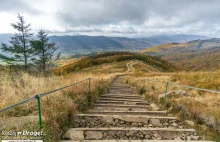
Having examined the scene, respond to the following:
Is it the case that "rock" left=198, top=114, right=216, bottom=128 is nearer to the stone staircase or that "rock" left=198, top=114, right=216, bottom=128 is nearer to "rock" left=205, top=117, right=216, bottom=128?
"rock" left=205, top=117, right=216, bottom=128

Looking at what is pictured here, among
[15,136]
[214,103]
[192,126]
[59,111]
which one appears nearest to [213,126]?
[192,126]

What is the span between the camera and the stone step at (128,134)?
3465 millimetres

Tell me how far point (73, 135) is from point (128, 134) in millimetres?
1339

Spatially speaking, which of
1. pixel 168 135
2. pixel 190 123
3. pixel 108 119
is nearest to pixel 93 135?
pixel 108 119

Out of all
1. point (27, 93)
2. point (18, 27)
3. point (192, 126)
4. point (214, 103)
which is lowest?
point (192, 126)

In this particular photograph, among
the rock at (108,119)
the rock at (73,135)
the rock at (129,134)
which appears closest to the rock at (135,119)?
the rock at (108,119)

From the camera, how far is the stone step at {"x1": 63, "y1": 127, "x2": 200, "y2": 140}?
3.46m

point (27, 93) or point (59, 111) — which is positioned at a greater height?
point (27, 93)

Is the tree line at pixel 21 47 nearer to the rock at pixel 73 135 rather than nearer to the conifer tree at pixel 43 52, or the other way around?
the conifer tree at pixel 43 52

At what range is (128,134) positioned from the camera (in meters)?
3.67

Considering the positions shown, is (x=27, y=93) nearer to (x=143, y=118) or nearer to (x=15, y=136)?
(x=15, y=136)

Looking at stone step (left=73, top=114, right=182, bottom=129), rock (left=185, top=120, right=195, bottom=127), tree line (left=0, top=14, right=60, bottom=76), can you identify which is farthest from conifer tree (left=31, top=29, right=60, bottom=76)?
rock (left=185, top=120, right=195, bottom=127)

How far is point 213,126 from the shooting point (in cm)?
394

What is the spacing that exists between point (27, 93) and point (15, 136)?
2.35 metres
